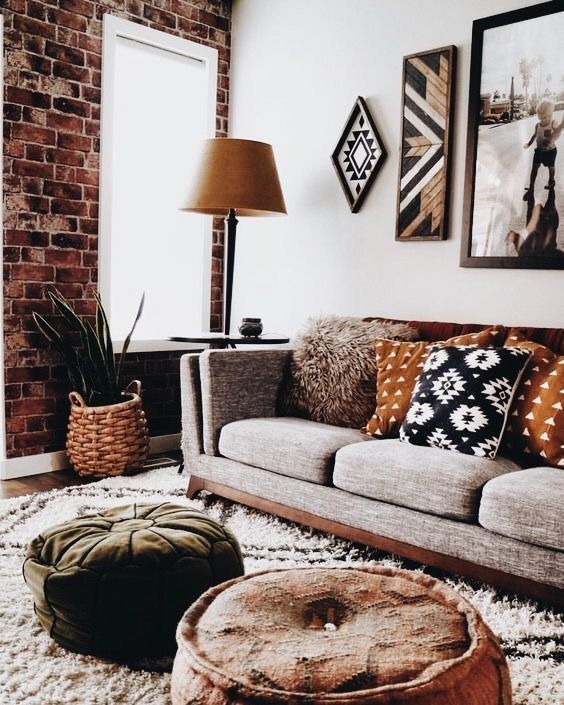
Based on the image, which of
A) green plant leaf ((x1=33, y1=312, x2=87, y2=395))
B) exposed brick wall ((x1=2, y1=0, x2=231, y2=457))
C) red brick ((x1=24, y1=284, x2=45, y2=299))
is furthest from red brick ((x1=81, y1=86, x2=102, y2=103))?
green plant leaf ((x1=33, y1=312, x2=87, y2=395))

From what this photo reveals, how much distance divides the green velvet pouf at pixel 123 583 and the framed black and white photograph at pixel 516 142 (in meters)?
1.96

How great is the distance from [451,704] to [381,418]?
67.0 inches

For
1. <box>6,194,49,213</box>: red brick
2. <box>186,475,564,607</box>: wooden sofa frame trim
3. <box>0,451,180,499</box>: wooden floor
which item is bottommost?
<box>0,451,180,499</box>: wooden floor

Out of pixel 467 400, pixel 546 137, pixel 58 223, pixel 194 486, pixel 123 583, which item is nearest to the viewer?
pixel 123 583

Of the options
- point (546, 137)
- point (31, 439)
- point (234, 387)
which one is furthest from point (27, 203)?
point (546, 137)

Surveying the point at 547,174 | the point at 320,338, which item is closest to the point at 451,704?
the point at 320,338

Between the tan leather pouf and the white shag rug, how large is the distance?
443 mm

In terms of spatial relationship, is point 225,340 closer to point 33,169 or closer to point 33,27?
point 33,169

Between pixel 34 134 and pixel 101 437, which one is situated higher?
pixel 34 134

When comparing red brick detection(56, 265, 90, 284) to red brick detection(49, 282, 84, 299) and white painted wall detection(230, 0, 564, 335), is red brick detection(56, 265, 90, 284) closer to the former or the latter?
red brick detection(49, 282, 84, 299)

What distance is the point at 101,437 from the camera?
349 cm

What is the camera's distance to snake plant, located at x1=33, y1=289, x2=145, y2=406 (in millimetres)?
3527

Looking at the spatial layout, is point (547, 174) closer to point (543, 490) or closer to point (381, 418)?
point (381, 418)

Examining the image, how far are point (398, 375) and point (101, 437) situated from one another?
153 cm
